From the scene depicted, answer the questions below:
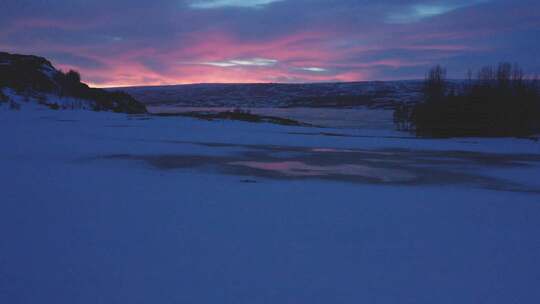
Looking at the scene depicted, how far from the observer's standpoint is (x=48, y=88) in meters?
38.4

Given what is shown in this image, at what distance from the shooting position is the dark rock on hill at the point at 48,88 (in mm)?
34938

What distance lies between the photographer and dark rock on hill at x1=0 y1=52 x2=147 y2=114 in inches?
1375

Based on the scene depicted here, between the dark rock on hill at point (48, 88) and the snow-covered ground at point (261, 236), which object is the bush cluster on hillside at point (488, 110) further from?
the dark rock on hill at point (48, 88)

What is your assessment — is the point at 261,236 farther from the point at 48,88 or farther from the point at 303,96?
the point at 303,96

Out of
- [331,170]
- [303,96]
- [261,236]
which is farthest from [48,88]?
[303,96]

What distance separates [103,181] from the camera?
746cm

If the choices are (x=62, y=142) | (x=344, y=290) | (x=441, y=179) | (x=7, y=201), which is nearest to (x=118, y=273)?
(x=344, y=290)

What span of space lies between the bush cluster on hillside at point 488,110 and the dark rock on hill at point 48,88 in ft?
94.9

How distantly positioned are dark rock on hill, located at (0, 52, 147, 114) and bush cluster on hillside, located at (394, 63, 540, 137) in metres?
28.9

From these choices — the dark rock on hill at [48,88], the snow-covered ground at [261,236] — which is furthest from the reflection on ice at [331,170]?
the dark rock on hill at [48,88]

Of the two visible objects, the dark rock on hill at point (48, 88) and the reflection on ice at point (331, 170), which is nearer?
the reflection on ice at point (331, 170)

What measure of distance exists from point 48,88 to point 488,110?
36915 mm

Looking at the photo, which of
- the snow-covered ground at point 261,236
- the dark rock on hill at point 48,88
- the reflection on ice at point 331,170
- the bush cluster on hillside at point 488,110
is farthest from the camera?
the dark rock on hill at point 48,88

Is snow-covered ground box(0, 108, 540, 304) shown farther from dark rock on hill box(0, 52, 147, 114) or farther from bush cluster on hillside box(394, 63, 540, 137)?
dark rock on hill box(0, 52, 147, 114)
